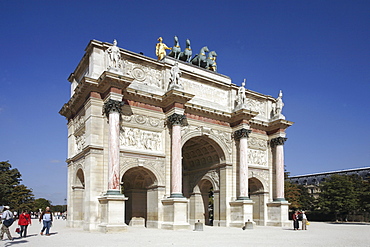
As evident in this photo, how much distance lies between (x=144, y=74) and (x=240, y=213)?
45.7ft

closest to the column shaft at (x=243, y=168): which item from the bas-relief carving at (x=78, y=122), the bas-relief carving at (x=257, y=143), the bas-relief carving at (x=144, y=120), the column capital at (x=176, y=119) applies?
the bas-relief carving at (x=257, y=143)

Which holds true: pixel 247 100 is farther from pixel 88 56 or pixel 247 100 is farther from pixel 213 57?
pixel 88 56

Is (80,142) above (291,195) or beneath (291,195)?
above

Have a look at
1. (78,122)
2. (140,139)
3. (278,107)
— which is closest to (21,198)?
(78,122)

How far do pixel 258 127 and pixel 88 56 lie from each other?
17410 millimetres

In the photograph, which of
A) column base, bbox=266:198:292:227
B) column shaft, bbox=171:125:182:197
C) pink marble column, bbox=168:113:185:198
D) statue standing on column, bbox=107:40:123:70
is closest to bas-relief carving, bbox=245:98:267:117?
column base, bbox=266:198:292:227

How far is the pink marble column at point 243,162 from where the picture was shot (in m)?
30.8

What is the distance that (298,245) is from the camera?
15.6 meters

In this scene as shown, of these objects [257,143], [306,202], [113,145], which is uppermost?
[257,143]

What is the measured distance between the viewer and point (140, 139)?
26859 millimetres

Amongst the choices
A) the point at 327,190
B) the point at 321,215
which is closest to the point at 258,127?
the point at 327,190

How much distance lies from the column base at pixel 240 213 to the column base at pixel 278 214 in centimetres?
405

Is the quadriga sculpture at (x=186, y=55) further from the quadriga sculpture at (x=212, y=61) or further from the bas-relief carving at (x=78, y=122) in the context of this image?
the bas-relief carving at (x=78, y=122)

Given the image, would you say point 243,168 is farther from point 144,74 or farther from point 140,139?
point 144,74
